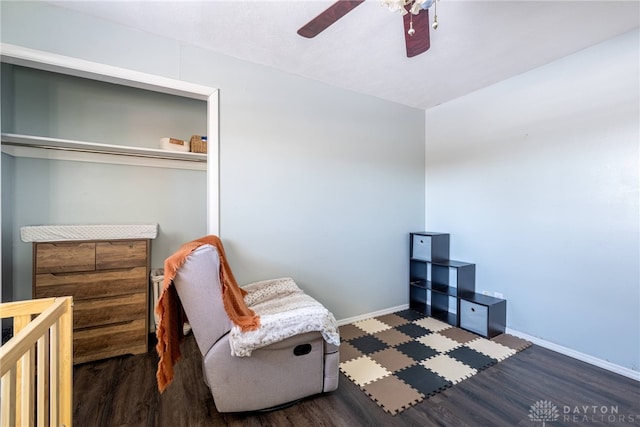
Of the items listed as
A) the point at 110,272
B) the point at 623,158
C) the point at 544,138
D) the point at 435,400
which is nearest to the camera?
the point at 435,400

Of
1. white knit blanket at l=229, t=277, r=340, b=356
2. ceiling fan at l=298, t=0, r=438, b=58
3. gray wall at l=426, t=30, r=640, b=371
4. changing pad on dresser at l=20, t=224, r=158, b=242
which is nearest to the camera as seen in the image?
ceiling fan at l=298, t=0, r=438, b=58

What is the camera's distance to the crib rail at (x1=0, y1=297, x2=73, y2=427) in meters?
0.77

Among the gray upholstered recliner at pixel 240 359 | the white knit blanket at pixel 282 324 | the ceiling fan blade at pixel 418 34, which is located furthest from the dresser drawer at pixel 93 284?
the ceiling fan blade at pixel 418 34

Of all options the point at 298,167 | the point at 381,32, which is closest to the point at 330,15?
the point at 381,32

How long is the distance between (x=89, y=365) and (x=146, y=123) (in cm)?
221

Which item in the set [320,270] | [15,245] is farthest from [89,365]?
[320,270]

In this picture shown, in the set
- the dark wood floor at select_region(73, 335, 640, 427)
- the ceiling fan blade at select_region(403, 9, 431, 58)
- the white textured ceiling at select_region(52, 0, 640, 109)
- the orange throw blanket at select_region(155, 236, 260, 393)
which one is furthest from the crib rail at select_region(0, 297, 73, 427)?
the ceiling fan blade at select_region(403, 9, 431, 58)

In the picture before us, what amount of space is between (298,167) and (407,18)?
1.48m

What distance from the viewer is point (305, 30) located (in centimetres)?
153

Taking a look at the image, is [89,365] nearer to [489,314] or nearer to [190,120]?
[190,120]

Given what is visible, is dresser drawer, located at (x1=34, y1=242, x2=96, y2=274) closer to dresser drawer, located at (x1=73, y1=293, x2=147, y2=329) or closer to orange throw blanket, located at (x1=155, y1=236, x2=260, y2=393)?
dresser drawer, located at (x1=73, y1=293, x2=147, y2=329)

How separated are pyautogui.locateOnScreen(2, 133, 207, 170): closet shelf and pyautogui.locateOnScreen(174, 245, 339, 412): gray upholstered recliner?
1.53 meters

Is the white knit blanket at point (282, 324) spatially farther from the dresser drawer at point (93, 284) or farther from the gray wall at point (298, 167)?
the dresser drawer at point (93, 284)

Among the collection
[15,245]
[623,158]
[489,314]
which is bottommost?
[489,314]
